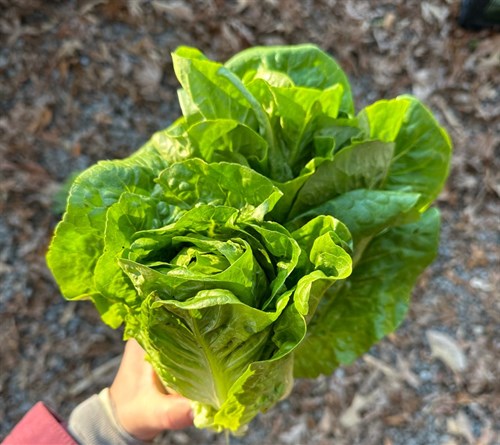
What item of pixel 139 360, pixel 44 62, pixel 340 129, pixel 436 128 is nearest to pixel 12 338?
pixel 139 360

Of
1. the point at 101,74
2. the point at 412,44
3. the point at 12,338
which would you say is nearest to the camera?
the point at 12,338

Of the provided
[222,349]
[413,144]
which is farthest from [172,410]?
[413,144]

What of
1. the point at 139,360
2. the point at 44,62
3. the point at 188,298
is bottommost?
the point at 139,360

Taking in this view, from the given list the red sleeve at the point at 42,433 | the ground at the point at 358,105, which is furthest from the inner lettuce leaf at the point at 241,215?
the ground at the point at 358,105

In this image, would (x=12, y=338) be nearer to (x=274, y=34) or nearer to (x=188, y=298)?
(x=188, y=298)

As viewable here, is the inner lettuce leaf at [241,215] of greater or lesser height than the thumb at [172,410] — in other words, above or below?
above

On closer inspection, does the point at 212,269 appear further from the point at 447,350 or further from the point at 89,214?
the point at 447,350

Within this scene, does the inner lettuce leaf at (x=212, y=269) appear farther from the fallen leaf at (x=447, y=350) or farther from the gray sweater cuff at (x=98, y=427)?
the fallen leaf at (x=447, y=350)

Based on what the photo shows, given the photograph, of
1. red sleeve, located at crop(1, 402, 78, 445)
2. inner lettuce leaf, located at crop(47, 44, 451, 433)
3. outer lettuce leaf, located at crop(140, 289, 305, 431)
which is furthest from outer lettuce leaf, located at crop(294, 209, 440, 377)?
red sleeve, located at crop(1, 402, 78, 445)

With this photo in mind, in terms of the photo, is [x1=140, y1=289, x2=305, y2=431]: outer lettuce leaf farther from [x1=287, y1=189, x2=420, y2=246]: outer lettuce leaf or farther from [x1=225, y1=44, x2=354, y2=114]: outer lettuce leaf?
[x1=225, y1=44, x2=354, y2=114]: outer lettuce leaf
